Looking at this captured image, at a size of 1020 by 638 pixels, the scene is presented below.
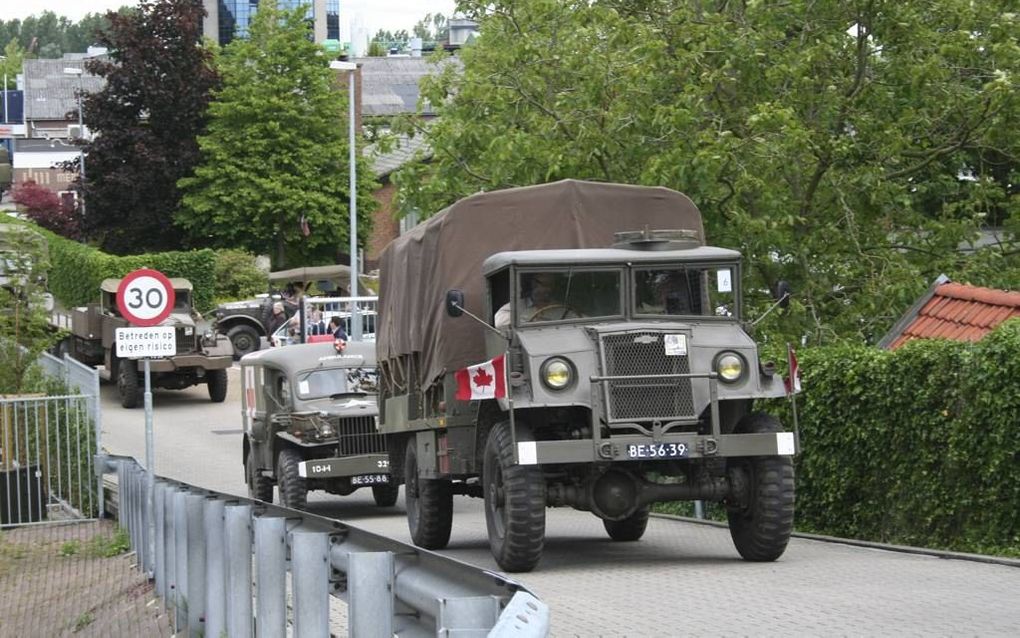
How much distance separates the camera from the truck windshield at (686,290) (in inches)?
557

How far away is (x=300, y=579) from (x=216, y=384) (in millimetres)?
31290

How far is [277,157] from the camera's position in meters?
64.8

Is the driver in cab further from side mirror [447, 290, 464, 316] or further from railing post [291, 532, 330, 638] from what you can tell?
railing post [291, 532, 330, 638]

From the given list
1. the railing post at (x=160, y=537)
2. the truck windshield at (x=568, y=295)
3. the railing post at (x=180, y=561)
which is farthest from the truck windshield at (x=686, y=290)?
the railing post at (x=180, y=561)

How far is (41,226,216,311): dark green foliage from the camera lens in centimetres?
4641

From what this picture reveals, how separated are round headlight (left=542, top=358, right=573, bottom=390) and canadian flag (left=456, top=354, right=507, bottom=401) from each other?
0.31 metres

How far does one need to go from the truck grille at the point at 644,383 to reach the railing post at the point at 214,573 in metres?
3.72

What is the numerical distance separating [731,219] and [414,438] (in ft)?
Answer: 25.7

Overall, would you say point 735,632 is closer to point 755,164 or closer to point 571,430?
point 571,430

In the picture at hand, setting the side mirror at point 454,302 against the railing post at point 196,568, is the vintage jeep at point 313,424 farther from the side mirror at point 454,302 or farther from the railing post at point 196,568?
the railing post at point 196,568

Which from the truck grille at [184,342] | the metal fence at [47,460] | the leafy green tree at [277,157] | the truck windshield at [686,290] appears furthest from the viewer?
the leafy green tree at [277,157]

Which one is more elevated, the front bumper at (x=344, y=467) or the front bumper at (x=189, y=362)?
the front bumper at (x=189, y=362)

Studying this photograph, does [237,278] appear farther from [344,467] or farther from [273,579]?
[273,579]

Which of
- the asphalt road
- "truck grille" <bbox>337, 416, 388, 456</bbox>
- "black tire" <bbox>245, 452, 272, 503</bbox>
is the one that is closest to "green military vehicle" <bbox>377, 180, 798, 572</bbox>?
the asphalt road
